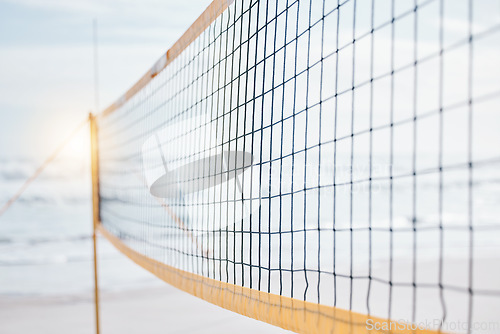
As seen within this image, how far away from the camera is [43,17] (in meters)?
16.5

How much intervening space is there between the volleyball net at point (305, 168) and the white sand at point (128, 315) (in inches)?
14.7

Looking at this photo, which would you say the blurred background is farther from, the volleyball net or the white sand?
the white sand

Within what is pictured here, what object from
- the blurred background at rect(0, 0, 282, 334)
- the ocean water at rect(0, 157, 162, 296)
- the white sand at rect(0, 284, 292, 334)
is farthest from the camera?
the blurred background at rect(0, 0, 282, 334)

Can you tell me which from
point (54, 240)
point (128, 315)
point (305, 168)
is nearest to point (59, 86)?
point (54, 240)

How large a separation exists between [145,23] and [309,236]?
8.09 meters

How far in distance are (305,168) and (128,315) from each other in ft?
11.8

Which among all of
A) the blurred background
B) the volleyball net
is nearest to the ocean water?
the blurred background

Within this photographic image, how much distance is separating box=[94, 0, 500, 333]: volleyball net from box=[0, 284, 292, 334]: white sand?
374mm

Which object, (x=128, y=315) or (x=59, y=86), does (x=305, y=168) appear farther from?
(x=59, y=86)

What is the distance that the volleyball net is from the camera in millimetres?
2150

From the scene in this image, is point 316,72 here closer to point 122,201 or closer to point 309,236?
point 309,236

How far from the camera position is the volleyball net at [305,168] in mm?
2150

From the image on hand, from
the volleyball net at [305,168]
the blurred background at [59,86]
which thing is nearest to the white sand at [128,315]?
the volleyball net at [305,168]

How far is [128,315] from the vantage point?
511 cm
